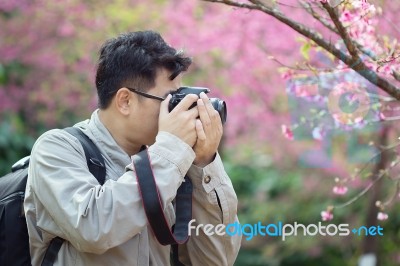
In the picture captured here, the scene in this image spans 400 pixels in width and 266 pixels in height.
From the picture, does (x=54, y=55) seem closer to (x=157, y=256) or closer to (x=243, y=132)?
(x=243, y=132)

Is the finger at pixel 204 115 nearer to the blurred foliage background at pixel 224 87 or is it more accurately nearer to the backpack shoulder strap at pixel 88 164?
the backpack shoulder strap at pixel 88 164

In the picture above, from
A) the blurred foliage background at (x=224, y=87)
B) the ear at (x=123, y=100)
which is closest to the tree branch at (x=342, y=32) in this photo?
the ear at (x=123, y=100)

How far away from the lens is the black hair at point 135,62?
7.01 ft

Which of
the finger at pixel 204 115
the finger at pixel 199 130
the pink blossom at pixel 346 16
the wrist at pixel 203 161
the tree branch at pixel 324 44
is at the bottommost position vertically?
the wrist at pixel 203 161

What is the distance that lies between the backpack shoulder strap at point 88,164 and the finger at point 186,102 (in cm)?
27

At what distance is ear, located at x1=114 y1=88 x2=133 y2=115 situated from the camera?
2.13 meters

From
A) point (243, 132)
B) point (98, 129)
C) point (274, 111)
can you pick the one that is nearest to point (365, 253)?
point (274, 111)

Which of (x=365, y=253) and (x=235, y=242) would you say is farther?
(x=365, y=253)

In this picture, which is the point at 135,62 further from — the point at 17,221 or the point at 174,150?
the point at 17,221

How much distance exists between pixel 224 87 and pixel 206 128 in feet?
17.3

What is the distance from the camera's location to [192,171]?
7.00 feet

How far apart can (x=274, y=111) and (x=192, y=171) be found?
4.90m

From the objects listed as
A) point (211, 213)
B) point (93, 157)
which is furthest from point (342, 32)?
point (93, 157)

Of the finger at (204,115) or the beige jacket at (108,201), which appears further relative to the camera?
the finger at (204,115)
